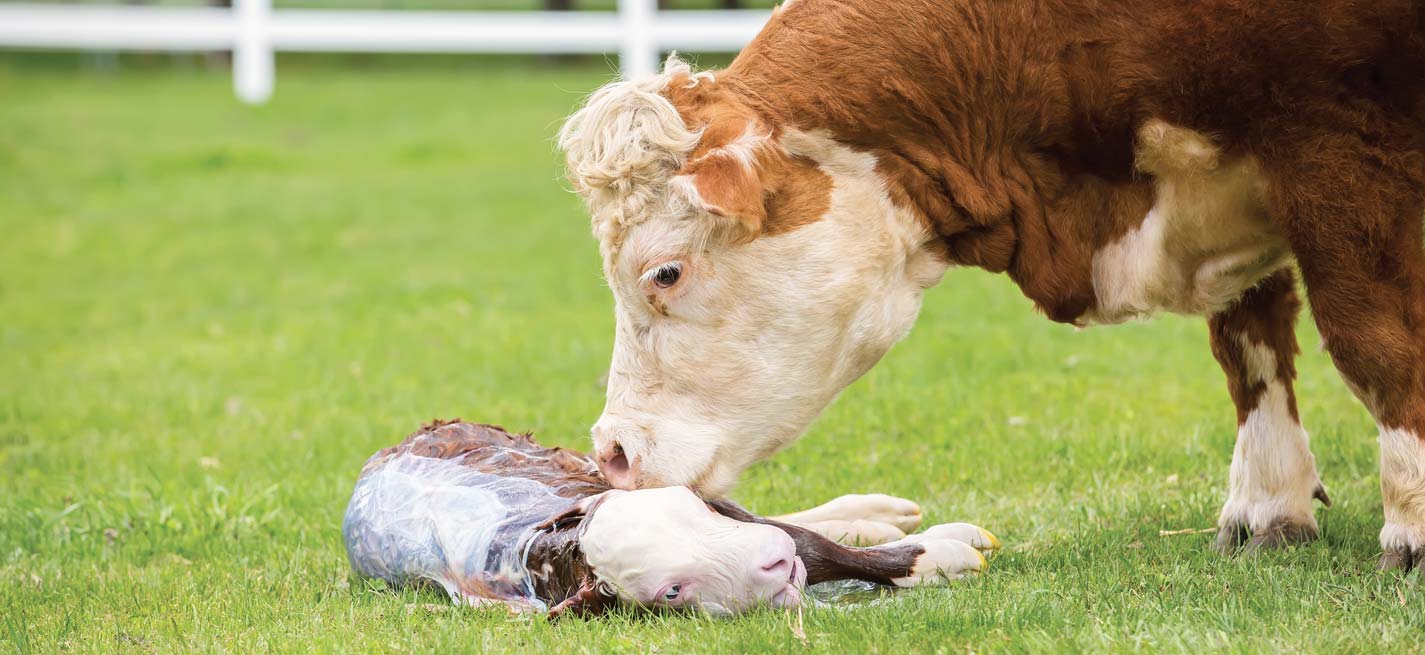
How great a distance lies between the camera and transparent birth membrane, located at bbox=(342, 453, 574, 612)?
4391mm

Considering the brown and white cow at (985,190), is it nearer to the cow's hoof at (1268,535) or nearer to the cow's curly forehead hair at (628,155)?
the cow's curly forehead hair at (628,155)

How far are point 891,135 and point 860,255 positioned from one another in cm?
35

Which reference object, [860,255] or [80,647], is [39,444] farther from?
[860,255]

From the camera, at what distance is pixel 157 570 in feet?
17.2

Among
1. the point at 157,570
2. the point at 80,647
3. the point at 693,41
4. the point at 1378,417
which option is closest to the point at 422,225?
the point at 693,41

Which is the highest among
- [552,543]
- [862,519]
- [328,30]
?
[328,30]

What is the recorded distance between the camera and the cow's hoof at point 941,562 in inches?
171

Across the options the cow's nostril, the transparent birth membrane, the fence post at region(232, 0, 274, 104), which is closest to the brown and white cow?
the cow's nostril

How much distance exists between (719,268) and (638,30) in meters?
13.8

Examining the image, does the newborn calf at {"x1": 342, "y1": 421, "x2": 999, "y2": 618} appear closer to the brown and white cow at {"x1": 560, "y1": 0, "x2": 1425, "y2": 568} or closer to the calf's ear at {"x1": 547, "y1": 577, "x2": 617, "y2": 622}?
Answer: the calf's ear at {"x1": 547, "y1": 577, "x2": 617, "y2": 622}

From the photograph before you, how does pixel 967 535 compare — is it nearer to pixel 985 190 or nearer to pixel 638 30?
pixel 985 190

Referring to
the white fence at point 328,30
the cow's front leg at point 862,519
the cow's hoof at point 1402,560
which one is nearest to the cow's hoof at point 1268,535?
the cow's hoof at point 1402,560

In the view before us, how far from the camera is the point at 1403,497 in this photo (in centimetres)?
410

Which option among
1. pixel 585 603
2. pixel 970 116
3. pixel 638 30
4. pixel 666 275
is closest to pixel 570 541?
pixel 585 603
